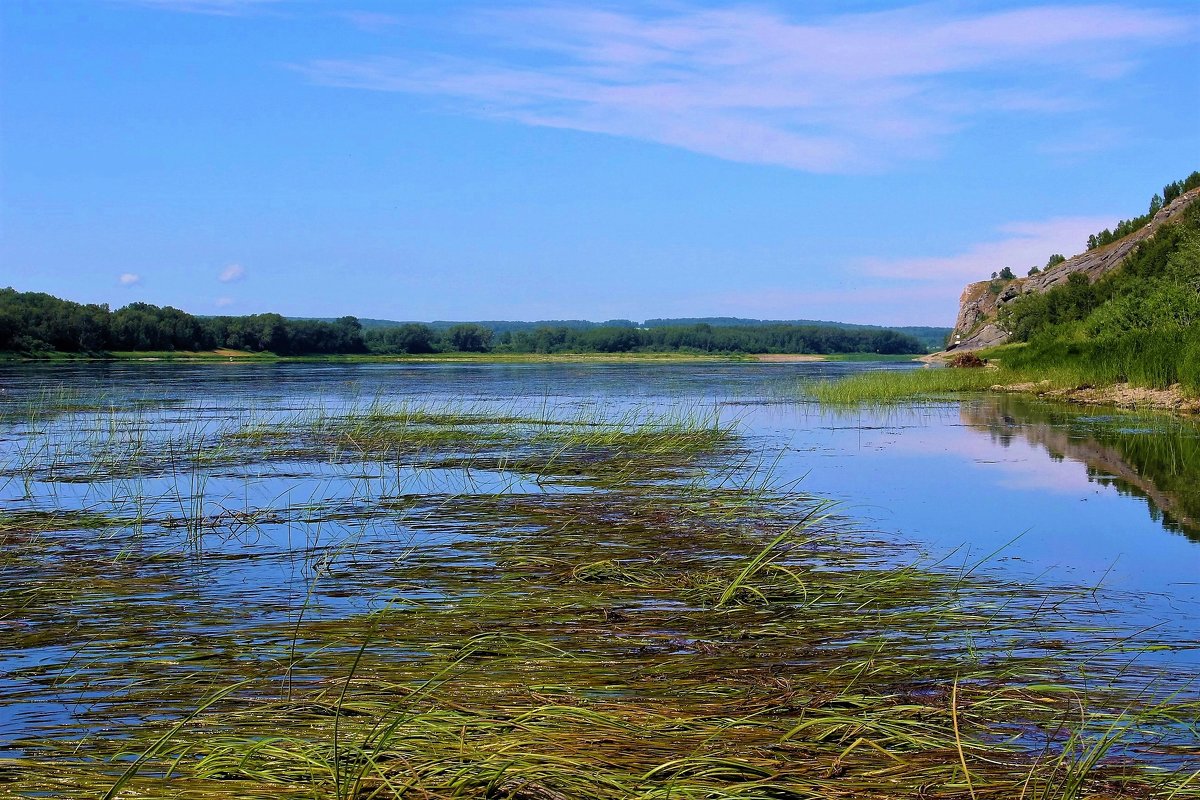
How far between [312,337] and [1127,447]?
95.1 meters

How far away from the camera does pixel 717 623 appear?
610 cm

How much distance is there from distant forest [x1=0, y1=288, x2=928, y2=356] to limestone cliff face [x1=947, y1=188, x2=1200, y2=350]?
43.6 m

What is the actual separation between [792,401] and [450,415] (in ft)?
42.1

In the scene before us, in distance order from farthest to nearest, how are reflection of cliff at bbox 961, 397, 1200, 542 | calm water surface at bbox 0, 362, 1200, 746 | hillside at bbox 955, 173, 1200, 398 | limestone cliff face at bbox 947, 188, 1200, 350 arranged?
limestone cliff face at bbox 947, 188, 1200, 350, hillside at bbox 955, 173, 1200, 398, reflection of cliff at bbox 961, 397, 1200, 542, calm water surface at bbox 0, 362, 1200, 746

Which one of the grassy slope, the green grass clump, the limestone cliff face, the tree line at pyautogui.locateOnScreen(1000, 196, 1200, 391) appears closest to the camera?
the tree line at pyautogui.locateOnScreen(1000, 196, 1200, 391)

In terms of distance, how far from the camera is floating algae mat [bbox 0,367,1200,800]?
12.6ft

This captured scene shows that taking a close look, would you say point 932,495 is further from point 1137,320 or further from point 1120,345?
point 1137,320

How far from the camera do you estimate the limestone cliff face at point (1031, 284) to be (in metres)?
55.8

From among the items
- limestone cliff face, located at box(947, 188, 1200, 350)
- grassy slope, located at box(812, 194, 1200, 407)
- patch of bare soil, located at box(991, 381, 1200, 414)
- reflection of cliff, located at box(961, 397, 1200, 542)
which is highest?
limestone cliff face, located at box(947, 188, 1200, 350)

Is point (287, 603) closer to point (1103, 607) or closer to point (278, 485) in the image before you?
point (1103, 607)

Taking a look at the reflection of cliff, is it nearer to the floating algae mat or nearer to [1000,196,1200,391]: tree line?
[1000,196,1200,391]: tree line

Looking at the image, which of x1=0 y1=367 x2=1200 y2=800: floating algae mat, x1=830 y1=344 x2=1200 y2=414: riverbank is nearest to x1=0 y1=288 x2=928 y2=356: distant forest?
x1=830 y1=344 x2=1200 y2=414: riverbank

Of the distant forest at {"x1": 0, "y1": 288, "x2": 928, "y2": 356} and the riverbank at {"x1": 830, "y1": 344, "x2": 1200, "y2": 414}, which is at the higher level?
the distant forest at {"x1": 0, "y1": 288, "x2": 928, "y2": 356}

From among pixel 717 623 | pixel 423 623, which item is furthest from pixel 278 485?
pixel 717 623
